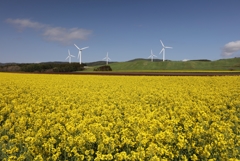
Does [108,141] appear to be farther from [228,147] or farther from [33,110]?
[33,110]

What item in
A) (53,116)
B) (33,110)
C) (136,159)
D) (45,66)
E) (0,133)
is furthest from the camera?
(45,66)

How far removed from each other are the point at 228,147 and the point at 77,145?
4404mm

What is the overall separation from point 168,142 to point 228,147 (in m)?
1.69

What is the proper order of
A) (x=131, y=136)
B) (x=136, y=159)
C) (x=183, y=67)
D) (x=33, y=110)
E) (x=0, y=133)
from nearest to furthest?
1. (x=136, y=159)
2. (x=131, y=136)
3. (x=0, y=133)
4. (x=33, y=110)
5. (x=183, y=67)

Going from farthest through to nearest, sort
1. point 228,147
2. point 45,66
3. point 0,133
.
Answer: point 45,66
point 0,133
point 228,147

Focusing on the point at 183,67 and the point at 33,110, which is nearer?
the point at 33,110

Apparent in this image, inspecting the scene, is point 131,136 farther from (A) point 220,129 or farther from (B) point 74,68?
(B) point 74,68

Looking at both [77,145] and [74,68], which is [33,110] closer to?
[77,145]

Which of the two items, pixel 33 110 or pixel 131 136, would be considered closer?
pixel 131 136

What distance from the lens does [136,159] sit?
621 cm

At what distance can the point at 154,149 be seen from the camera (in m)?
6.37

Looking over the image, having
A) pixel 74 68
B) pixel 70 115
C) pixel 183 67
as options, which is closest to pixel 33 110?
pixel 70 115

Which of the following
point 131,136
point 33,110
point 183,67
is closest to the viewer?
point 131,136

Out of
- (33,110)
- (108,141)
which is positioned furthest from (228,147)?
(33,110)
